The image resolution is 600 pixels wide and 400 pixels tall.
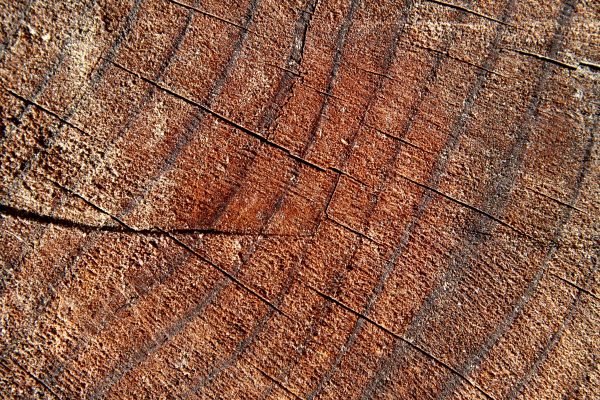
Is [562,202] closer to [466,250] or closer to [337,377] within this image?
[466,250]

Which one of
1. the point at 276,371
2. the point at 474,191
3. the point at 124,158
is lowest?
the point at 276,371

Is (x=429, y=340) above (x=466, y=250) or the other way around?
the other way around

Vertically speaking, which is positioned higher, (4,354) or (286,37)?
(286,37)

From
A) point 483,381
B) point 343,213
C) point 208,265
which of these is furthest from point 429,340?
point 208,265

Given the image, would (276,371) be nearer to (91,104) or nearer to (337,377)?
(337,377)

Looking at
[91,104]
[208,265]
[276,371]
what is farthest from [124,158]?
[276,371]

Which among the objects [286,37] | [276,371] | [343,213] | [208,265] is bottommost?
[276,371]
